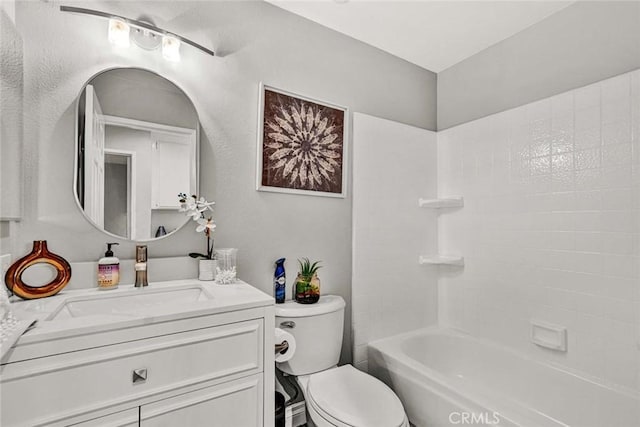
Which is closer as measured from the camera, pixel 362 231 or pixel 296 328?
pixel 296 328

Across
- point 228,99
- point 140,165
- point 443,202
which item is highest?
point 228,99

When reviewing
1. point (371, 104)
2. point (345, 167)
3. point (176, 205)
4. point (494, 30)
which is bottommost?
point (176, 205)

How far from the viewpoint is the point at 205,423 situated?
3.38 ft

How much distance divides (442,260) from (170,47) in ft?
6.84

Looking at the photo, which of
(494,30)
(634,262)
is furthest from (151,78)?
(634,262)

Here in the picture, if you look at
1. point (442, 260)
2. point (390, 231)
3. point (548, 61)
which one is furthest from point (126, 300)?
point (548, 61)

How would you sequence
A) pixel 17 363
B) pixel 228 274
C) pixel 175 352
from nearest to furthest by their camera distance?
pixel 17 363
pixel 175 352
pixel 228 274

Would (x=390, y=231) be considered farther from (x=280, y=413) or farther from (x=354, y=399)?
(x=280, y=413)

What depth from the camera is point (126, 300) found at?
3.99ft

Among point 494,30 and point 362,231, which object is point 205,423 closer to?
point 362,231

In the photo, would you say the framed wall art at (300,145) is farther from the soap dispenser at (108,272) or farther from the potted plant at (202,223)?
the soap dispenser at (108,272)

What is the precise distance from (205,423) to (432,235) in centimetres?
193

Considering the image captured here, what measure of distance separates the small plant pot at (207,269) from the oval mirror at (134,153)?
0.69ft

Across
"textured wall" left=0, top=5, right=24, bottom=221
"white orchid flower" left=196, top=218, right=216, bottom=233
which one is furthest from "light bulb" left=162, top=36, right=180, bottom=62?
"white orchid flower" left=196, top=218, right=216, bottom=233
